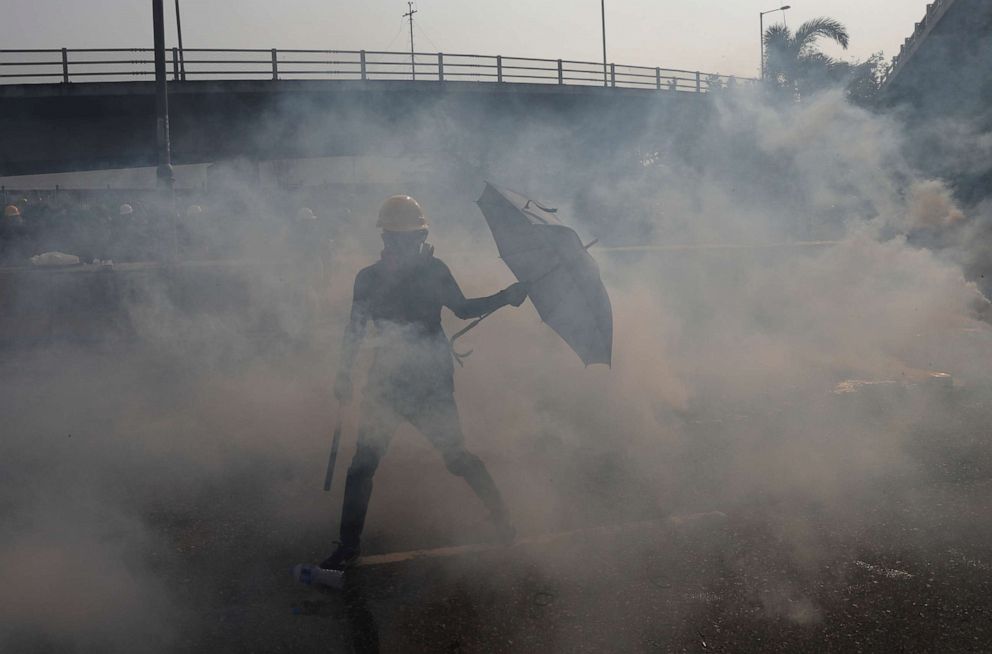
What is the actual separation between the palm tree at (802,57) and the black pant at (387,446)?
16683mm

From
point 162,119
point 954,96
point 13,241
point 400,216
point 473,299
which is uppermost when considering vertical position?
point 954,96

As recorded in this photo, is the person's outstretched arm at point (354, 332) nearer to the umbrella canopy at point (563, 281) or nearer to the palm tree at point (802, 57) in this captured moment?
the umbrella canopy at point (563, 281)

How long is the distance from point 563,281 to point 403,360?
83cm

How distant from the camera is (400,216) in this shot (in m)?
3.71

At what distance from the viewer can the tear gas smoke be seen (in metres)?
3.88

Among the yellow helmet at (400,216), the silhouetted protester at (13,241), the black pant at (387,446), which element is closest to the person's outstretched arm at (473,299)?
the yellow helmet at (400,216)

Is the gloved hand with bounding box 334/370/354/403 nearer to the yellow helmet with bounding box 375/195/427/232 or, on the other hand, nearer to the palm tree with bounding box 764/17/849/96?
the yellow helmet with bounding box 375/195/427/232

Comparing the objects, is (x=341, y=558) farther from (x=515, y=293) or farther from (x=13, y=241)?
(x=13, y=241)

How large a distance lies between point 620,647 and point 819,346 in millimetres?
6589

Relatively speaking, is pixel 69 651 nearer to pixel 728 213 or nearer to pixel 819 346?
pixel 819 346

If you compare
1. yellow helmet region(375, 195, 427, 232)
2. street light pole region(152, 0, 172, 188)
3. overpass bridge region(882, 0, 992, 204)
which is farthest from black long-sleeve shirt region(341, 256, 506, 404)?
overpass bridge region(882, 0, 992, 204)

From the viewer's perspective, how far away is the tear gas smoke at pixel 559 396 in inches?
153

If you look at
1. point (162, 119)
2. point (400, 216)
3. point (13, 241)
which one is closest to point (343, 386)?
point (400, 216)

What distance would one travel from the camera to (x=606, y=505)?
440 centimetres
